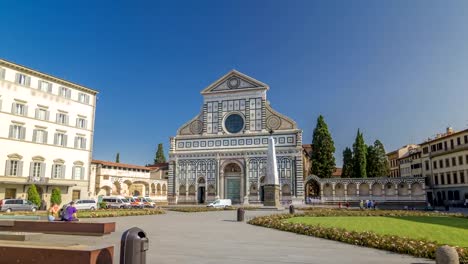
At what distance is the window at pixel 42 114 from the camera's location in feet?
137

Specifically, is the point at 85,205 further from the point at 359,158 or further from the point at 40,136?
the point at 359,158

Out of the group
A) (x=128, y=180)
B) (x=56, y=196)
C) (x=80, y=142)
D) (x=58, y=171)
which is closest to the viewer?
(x=56, y=196)

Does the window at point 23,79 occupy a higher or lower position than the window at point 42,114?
higher

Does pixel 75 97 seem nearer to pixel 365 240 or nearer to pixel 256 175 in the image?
pixel 256 175

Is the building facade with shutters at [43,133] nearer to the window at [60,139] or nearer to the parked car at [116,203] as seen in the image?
the window at [60,139]

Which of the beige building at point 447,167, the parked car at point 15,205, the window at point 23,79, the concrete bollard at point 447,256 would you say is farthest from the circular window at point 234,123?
the concrete bollard at point 447,256

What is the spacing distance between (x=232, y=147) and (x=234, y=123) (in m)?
4.36

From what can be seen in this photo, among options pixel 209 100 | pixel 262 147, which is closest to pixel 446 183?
pixel 262 147

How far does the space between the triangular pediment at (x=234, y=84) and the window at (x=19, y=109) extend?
3062 centimetres

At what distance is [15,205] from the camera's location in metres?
33.5

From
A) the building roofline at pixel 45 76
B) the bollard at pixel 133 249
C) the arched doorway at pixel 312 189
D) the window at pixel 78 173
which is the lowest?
the bollard at pixel 133 249

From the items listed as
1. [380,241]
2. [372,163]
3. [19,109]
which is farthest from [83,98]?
[372,163]

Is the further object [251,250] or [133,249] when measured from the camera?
[251,250]

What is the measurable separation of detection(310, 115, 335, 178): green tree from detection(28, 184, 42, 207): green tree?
41190 millimetres
